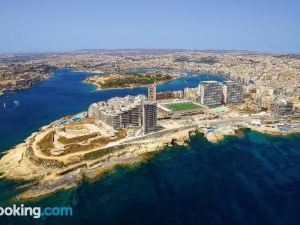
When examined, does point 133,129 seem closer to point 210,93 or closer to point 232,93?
point 210,93

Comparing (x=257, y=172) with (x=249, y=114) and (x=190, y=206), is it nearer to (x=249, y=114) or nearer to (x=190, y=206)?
(x=190, y=206)

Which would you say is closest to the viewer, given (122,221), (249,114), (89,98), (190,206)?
(122,221)

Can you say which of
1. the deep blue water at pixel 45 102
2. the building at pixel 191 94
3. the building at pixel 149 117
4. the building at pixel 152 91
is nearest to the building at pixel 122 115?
the building at pixel 149 117

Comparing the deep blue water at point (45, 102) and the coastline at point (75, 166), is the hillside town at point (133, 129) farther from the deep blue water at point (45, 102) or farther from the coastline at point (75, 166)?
the deep blue water at point (45, 102)

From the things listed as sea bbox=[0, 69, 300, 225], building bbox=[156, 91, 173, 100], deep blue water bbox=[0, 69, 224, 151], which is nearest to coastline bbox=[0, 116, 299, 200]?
sea bbox=[0, 69, 300, 225]

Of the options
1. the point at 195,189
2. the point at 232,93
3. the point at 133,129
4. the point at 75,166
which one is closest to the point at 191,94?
the point at 232,93

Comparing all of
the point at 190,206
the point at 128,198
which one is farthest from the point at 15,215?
the point at 190,206
